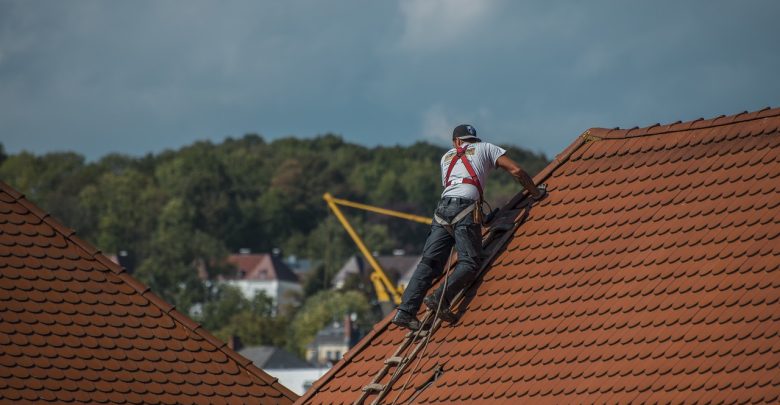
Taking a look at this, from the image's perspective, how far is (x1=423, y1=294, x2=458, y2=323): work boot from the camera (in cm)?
1529

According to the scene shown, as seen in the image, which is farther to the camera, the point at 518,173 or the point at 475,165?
the point at 475,165

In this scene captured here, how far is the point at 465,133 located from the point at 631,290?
2.84 m

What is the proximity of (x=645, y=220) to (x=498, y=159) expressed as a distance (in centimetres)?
177

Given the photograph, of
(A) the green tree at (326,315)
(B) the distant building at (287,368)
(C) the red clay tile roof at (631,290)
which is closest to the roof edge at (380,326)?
(C) the red clay tile roof at (631,290)

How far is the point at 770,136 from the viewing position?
14.7 meters

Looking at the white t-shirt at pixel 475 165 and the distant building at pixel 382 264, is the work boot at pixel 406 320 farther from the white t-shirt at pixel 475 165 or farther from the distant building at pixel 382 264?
the distant building at pixel 382 264

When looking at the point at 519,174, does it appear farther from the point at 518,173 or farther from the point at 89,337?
the point at 89,337

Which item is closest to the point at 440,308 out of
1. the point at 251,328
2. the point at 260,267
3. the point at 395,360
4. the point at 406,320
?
the point at 406,320

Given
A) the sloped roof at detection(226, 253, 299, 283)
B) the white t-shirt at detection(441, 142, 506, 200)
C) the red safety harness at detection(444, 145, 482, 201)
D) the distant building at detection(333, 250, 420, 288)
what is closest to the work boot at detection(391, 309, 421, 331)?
the white t-shirt at detection(441, 142, 506, 200)

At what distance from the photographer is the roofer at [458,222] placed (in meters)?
15.4

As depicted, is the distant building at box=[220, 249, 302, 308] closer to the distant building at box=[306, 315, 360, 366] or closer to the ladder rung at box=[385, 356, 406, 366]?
the distant building at box=[306, 315, 360, 366]

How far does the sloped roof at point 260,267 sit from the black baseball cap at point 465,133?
171 meters

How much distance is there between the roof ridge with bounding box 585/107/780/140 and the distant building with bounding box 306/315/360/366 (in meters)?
102

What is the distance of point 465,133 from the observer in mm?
16078
